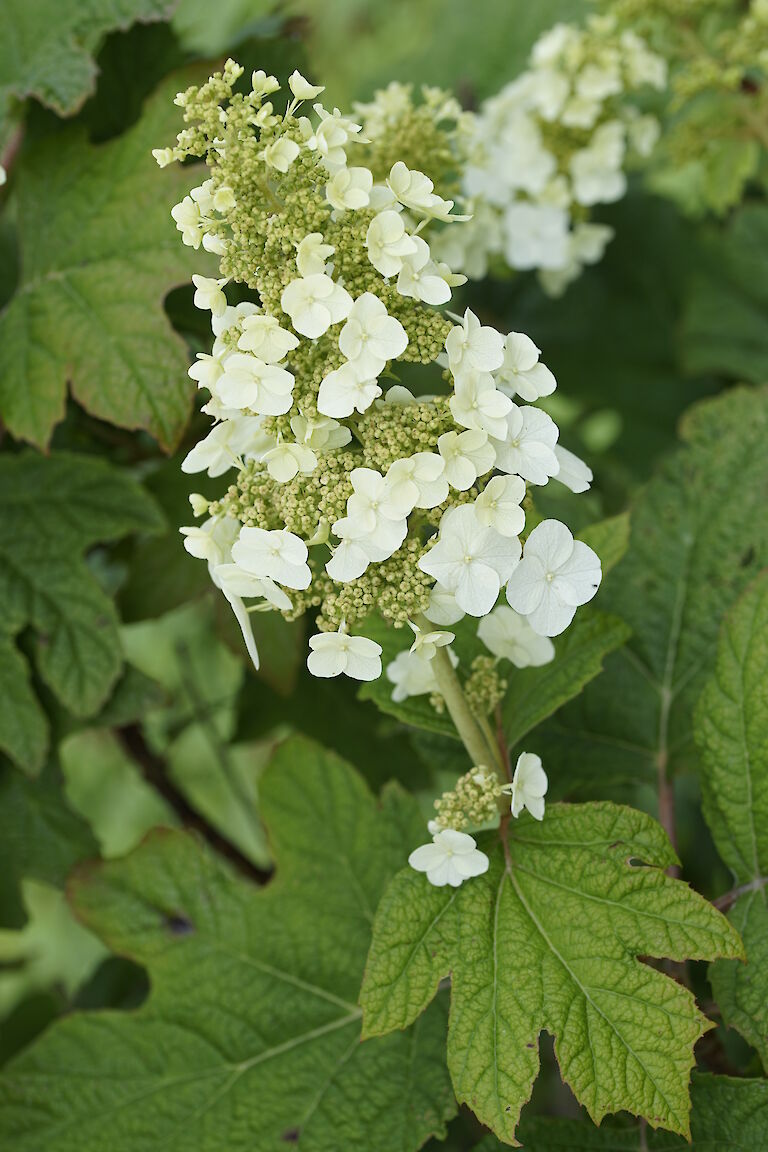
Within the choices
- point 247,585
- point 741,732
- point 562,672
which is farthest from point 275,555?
point 741,732

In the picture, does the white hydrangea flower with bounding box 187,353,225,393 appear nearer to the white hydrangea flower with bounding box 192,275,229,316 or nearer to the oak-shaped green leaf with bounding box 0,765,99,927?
the white hydrangea flower with bounding box 192,275,229,316

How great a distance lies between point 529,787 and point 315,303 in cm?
49

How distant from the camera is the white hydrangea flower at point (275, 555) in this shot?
0.96 metres

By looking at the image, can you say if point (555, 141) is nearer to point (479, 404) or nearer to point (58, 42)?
point (58, 42)

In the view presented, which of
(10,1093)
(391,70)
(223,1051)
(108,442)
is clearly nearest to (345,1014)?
(223,1051)

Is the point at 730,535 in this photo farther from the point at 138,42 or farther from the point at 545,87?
the point at 138,42

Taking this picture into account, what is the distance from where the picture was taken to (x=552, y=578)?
3.29 feet

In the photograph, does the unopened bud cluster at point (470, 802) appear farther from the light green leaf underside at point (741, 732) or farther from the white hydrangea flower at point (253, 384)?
the white hydrangea flower at point (253, 384)

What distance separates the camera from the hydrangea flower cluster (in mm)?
1773

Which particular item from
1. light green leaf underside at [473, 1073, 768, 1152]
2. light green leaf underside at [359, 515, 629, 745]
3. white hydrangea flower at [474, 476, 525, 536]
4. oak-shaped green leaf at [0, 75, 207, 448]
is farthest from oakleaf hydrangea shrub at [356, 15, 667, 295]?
light green leaf underside at [473, 1073, 768, 1152]

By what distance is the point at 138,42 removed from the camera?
1712mm

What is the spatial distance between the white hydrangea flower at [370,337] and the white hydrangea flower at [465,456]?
8 centimetres

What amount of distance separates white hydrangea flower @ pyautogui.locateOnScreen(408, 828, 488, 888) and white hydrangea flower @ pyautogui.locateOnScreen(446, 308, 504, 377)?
437 millimetres

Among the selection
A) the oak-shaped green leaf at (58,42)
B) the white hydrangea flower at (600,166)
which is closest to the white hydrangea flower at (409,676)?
the oak-shaped green leaf at (58,42)
